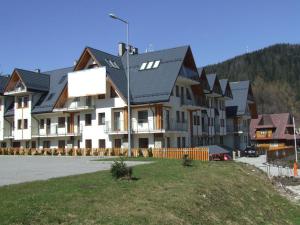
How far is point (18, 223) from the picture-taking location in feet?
31.3

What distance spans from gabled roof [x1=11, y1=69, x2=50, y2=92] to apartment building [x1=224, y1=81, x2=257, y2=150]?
2826 cm

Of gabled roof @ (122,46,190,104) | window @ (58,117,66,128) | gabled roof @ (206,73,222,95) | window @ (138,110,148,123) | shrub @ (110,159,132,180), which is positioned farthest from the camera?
gabled roof @ (206,73,222,95)

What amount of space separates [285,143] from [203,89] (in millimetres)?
37181

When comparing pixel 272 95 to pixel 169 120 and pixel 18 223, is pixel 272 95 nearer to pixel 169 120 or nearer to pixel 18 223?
pixel 169 120

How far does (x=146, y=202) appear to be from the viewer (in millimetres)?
13125

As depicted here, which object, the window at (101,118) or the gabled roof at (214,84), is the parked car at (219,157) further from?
the gabled roof at (214,84)

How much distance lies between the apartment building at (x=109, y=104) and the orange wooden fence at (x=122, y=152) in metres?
2.19

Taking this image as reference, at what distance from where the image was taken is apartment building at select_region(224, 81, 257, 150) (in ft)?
213

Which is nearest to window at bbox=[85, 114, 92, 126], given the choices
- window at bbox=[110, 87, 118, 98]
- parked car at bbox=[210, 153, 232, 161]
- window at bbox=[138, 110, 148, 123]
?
window at bbox=[110, 87, 118, 98]

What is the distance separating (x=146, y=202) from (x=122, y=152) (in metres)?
27.1

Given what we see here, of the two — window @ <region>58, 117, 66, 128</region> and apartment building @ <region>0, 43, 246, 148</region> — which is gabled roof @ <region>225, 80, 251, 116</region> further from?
window @ <region>58, 117, 66, 128</region>

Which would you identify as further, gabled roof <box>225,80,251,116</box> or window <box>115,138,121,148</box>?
gabled roof <box>225,80,251,116</box>

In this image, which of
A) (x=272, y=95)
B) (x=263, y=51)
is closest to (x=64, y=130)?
(x=272, y=95)

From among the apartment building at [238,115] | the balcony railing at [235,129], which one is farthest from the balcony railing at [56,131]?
the apartment building at [238,115]
